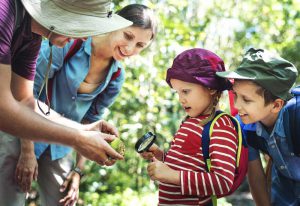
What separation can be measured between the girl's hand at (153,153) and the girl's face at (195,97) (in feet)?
1.02

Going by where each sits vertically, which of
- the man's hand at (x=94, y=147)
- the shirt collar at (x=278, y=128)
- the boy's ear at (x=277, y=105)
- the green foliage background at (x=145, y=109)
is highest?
the boy's ear at (x=277, y=105)

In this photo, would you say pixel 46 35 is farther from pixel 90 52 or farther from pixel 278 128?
pixel 278 128

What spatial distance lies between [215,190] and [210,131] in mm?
317

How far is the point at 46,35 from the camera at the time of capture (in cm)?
232

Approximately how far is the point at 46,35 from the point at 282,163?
1.47 meters

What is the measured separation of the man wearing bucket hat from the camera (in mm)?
2078

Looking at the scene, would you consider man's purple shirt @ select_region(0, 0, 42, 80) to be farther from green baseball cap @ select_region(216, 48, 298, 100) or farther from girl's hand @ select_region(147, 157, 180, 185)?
green baseball cap @ select_region(216, 48, 298, 100)

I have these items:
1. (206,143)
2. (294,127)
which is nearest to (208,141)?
(206,143)

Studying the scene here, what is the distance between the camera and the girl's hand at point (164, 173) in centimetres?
242

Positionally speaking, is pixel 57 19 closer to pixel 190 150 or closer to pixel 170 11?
pixel 190 150

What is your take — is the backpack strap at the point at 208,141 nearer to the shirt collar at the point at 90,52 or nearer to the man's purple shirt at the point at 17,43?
the shirt collar at the point at 90,52

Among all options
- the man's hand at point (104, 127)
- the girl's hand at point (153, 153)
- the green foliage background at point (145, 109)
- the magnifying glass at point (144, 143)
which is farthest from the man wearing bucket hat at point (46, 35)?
the green foliage background at point (145, 109)

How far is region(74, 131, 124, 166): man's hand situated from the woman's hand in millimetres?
949

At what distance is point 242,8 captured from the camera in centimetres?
783
